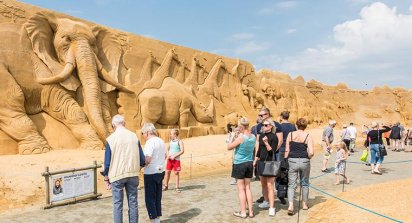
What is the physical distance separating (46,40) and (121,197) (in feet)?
33.1

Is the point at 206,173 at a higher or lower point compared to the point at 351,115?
lower

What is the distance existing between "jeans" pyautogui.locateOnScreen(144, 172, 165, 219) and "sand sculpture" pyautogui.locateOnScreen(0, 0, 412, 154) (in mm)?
7606

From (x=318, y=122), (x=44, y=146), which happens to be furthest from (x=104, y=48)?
(x=318, y=122)

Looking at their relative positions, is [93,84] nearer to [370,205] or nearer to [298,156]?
[298,156]

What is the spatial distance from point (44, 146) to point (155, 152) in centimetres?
772

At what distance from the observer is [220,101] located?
20.1m

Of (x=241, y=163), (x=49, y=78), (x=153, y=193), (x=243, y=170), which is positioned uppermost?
(x=49, y=78)

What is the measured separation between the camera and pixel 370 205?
5.86 metres

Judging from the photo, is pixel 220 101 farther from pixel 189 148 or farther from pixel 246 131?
pixel 246 131

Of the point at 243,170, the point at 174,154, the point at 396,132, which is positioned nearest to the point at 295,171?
the point at 243,170

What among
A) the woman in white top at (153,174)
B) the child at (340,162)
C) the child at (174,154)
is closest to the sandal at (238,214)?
the woman in white top at (153,174)

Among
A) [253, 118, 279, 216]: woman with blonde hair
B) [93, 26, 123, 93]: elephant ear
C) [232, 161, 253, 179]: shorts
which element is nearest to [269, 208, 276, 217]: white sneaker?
[253, 118, 279, 216]: woman with blonde hair

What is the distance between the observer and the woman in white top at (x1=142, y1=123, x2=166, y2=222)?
470 centimetres

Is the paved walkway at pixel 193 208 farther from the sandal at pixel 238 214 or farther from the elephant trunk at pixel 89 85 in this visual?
the elephant trunk at pixel 89 85
